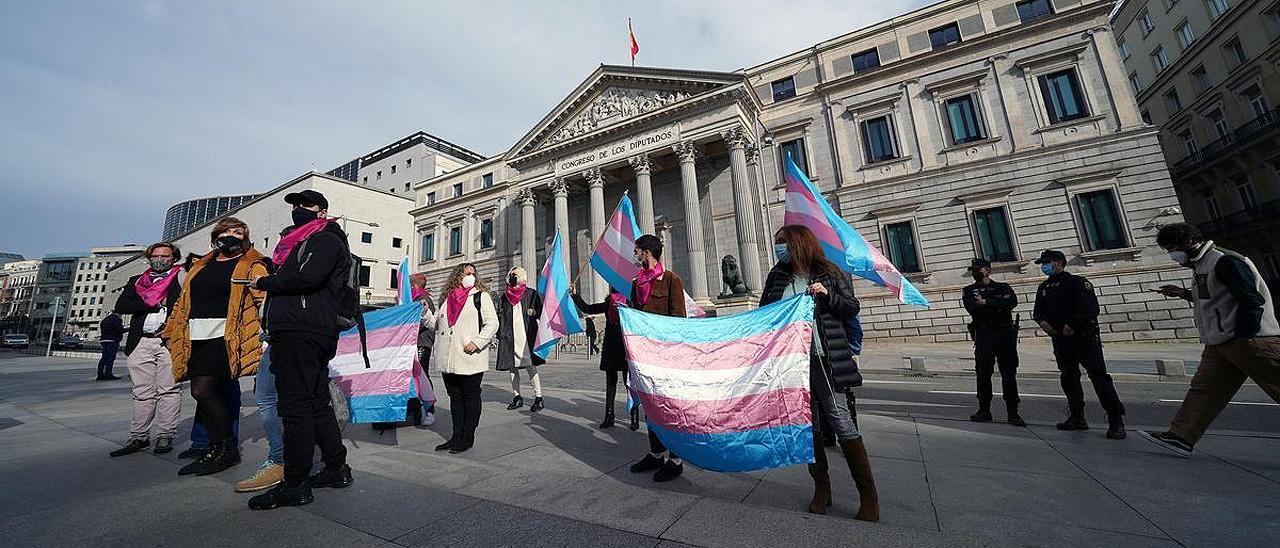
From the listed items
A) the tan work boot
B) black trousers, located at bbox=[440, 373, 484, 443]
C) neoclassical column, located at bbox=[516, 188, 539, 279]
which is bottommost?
the tan work boot

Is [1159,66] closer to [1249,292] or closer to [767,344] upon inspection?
[1249,292]

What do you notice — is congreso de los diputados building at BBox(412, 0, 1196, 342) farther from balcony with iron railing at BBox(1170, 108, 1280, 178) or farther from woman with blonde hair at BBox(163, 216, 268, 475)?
woman with blonde hair at BBox(163, 216, 268, 475)

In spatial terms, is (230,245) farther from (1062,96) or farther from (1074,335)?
(1062,96)

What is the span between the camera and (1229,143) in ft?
71.3

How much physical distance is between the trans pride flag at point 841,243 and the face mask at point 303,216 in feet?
15.9

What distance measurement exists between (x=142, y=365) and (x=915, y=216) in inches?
892

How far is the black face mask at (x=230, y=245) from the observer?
11.2ft

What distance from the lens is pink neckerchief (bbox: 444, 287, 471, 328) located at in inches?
176

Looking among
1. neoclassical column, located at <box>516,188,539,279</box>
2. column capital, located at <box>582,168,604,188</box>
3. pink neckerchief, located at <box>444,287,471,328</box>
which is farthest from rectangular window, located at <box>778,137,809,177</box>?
pink neckerchief, located at <box>444,287,471,328</box>

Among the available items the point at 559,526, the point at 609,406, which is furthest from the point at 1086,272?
the point at 559,526

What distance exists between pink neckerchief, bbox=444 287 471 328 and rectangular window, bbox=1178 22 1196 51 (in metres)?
38.8

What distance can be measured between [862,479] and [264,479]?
3.75 m

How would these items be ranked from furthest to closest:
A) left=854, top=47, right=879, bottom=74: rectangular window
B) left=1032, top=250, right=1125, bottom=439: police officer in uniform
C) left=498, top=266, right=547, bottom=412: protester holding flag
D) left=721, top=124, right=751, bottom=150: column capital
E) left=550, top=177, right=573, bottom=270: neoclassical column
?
left=550, top=177, right=573, bottom=270: neoclassical column
left=854, top=47, right=879, bottom=74: rectangular window
left=721, top=124, right=751, bottom=150: column capital
left=498, top=266, right=547, bottom=412: protester holding flag
left=1032, top=250, right=1125, bottom=439: police officer in uniform

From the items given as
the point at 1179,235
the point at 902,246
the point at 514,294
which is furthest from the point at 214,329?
the point at 902,246
